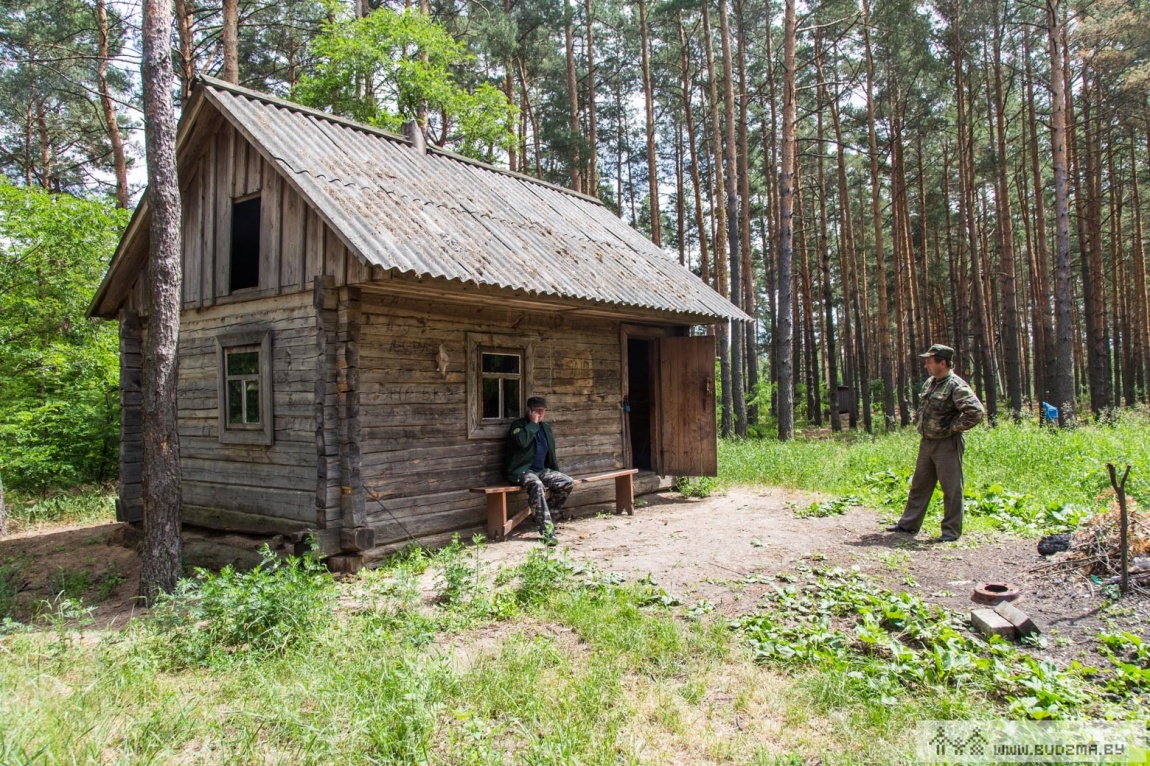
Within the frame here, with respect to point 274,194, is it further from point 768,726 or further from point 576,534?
point 768,726

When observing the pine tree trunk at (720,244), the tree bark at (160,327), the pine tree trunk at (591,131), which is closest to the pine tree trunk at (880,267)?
the pine tree trunk at (720,244)

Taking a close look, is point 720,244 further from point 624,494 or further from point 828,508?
point 828,508

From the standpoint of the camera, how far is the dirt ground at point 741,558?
5.09m

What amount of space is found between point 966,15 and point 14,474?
25.1m

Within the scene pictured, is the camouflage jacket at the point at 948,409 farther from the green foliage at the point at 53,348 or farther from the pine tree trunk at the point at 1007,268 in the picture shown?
the green foliage at the point at 53,348

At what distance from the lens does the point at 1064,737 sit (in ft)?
10.1

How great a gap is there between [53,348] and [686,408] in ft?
40.1

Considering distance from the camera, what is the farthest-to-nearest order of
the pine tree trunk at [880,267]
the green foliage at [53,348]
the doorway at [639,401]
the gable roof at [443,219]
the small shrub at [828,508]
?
the pine tree trunk at [880,267] < the doorway at [639,401] < the green foliage at [53,348] < the small shrub at [828,508] < the gable roof at [443,219]

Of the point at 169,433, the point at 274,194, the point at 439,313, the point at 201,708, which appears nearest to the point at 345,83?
the point at 274,194

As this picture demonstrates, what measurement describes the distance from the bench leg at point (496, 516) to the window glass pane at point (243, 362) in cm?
330

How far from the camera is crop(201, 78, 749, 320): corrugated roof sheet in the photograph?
24.6 ft

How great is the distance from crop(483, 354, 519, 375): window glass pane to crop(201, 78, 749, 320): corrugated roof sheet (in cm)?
133

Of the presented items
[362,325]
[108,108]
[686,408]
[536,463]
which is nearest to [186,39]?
[108,108]

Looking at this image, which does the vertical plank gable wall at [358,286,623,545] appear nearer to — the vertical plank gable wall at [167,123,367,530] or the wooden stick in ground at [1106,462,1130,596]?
the vertical plank gable wall at [167,123,367,530]
